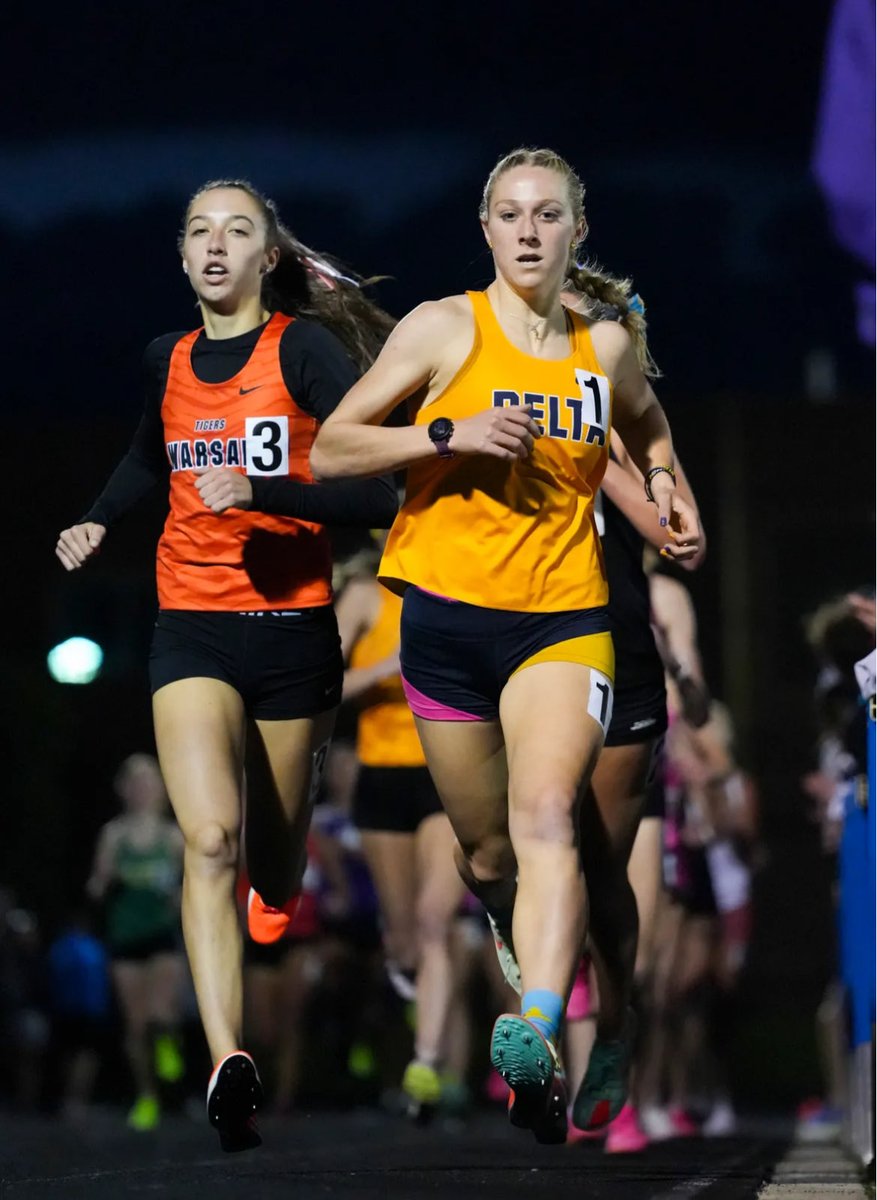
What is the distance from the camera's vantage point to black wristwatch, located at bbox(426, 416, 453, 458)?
539 centimetres

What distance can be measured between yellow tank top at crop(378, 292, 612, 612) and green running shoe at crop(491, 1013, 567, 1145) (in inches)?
42.0

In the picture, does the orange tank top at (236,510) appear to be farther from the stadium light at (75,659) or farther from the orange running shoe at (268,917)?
the stadium light at (75,659)

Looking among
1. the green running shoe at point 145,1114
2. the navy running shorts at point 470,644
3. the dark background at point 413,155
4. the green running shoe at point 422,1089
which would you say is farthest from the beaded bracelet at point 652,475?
the green running shoe at point 145,1114

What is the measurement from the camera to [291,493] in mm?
6102

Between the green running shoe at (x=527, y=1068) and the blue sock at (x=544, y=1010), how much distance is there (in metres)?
0.03

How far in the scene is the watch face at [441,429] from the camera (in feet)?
17.7

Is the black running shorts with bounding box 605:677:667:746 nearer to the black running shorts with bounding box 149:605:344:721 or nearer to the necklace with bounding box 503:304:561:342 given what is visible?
the black running shorts with bounding box 149:605:344:721

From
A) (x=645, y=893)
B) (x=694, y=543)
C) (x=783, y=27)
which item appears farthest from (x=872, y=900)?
(x=783, y=27)

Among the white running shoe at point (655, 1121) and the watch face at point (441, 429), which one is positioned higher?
the watch face at point (441, 429)

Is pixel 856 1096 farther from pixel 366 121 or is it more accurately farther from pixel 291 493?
pixel 366 121

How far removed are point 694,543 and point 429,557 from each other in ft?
2.32

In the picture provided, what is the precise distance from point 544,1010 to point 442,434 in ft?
4.44

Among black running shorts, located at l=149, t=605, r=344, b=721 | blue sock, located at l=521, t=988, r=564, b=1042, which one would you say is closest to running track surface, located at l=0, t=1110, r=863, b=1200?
blue sock, located at l=521, t=988, r=564, b=1042

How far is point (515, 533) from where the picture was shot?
220 inches
